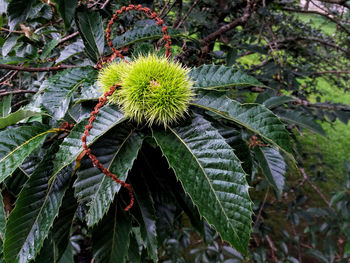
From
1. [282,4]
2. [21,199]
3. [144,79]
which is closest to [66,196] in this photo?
[21,199]

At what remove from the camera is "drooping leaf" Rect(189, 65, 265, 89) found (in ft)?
2.54

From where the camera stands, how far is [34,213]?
0.71 metres

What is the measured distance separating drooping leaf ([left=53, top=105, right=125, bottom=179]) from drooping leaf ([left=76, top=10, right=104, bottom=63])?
322mm

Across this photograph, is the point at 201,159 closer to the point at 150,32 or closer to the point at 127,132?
the point at 127,132

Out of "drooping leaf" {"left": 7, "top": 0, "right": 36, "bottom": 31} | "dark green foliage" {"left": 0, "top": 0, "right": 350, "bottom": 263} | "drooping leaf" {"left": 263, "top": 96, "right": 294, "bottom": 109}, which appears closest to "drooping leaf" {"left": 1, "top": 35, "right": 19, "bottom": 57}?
"dark green foliage" {"left": 0, "top": 0, "right": 350, "bottom": 263}

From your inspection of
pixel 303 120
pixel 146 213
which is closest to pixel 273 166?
pixel 303 120

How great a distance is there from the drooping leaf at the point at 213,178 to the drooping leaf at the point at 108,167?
85 mm

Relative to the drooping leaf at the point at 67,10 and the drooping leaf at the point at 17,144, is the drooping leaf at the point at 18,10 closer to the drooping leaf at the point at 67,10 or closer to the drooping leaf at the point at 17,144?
the drooping leaf at the point at 67,10

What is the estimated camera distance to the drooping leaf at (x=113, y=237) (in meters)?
0.79

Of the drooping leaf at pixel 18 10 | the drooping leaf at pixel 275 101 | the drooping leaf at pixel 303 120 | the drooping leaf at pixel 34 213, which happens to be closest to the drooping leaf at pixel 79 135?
the drooping leaf at pixel 34 213

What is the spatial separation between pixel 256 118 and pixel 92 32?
0.65 metres

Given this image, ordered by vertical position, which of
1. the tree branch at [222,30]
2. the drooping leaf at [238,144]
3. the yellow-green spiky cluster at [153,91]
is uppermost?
the tree branch at [222,30]

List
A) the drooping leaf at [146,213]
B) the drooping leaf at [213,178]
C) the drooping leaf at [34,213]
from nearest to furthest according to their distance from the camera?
the drooping leaf at [213,178] < the drooping leaf at [34,213] < the drooping leaf at [146,213]

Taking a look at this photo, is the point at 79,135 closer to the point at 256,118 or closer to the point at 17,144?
the point at 17,144
